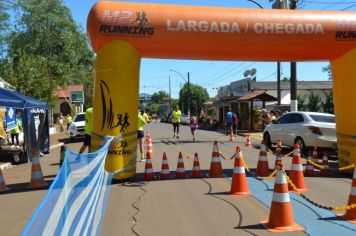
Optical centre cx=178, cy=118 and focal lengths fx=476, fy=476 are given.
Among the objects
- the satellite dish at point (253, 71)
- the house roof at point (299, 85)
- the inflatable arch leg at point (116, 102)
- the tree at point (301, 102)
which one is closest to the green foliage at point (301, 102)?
the tree at point (301, 102)

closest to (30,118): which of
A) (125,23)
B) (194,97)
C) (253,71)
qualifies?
(125,23)

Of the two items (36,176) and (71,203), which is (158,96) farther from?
(71,203)

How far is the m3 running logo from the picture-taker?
33.8 feet

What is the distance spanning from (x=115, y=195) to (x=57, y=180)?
18.4 ft

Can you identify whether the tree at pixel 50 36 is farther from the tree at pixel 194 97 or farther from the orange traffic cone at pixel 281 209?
the tree at pixel 194 97

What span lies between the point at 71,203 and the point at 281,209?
321 centimetres

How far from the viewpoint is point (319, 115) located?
1816 centimetres

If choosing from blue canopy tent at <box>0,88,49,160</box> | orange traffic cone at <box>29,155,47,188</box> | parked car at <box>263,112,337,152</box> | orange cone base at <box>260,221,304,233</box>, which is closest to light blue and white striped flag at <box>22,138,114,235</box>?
orange cone base at <box>260,221,304,233</box>

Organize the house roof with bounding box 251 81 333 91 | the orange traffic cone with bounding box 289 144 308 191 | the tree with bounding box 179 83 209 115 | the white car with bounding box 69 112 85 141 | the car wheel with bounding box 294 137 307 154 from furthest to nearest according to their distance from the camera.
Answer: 1. the tree with bounding box 179 83 209 115
2. the house roof with bounding box 251 81 333 91
3. the white car with bounding box 69 112 85 141
4. the car wheel with bounding box 294 137 307 154
5. the orange traffic cone with bounding box 289 144 308 191

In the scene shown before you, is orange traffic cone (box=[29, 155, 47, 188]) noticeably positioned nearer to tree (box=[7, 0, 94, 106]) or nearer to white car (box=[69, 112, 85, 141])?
white car (box=[69, 112, 85, 141])

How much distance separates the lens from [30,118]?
17500mm

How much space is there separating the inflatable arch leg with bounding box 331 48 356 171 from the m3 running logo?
4.96 metres

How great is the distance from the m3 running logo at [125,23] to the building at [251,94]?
25.7m

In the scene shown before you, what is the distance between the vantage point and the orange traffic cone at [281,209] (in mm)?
6457
